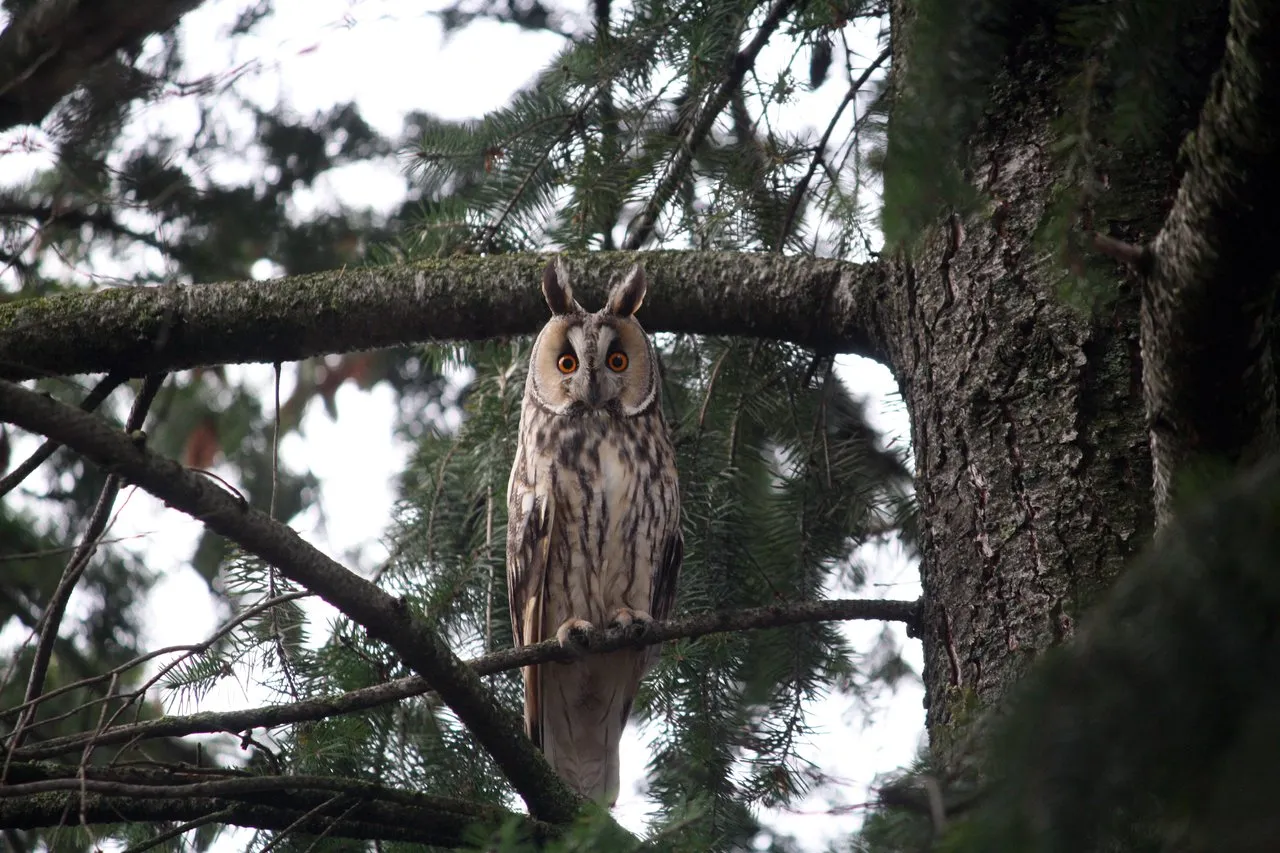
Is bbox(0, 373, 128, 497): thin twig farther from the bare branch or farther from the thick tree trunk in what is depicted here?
the thick tree trunk

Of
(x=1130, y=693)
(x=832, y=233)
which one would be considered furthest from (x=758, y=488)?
(x=1130, y=693)

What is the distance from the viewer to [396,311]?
8.14ft

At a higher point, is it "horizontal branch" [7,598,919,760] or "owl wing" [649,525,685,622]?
"owl wing" [649,525,685,622]

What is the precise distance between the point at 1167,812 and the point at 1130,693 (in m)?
0.09

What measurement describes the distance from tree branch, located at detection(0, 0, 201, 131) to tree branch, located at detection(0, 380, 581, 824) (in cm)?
75

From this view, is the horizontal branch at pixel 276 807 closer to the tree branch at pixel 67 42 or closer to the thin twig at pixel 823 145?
the tree branch at pixel 67 42

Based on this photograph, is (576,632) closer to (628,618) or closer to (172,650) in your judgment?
(628,618)

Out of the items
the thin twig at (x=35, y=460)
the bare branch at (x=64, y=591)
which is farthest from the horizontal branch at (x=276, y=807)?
the thin twig at (x=35, y=460)

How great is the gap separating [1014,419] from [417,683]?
109cm

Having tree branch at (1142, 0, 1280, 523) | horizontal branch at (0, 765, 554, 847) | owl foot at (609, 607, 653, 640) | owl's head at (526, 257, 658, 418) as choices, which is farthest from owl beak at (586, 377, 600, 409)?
tree branch at (1142, 0, 1280, 523)

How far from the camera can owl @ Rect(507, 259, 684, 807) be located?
9.55 feet

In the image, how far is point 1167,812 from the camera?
82cm

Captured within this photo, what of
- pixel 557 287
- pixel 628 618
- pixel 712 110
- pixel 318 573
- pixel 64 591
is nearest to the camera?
pixel 318 573

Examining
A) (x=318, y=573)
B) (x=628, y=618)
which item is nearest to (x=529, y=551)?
(x=628, y=618)
